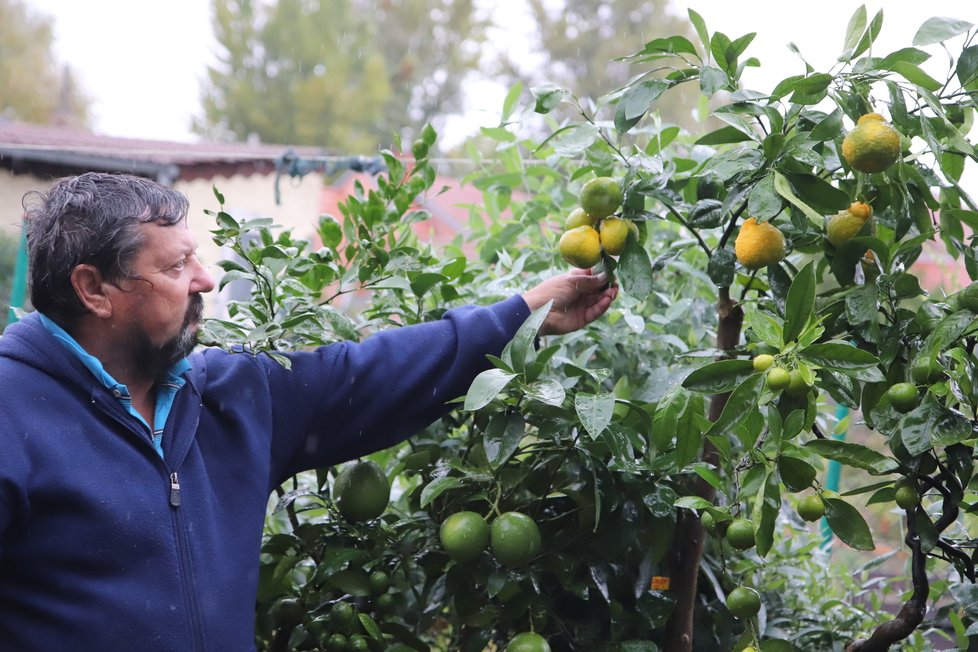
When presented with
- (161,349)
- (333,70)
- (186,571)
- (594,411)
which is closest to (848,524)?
(594,411)

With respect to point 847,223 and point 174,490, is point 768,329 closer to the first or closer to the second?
point 847,223

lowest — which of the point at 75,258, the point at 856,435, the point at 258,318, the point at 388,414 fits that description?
the point at 856,435

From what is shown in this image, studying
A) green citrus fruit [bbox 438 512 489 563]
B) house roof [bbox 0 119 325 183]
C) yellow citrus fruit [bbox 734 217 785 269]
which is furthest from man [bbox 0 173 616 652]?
house roof [bbox 0 119 325 183]

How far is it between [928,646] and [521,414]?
98cm

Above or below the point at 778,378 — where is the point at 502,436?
below

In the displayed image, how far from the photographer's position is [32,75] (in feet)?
70.5

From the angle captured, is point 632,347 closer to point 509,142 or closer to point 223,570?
point 509,142

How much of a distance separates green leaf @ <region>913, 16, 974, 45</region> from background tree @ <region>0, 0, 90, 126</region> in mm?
20965

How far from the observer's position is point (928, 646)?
1.97 metres

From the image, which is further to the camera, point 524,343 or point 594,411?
Result: point 524,343

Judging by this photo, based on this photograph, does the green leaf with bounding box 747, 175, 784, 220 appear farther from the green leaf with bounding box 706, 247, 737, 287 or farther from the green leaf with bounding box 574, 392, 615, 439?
the green leaf with bounding box 574, 392, 615, 439

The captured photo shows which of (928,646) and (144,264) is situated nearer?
(144,264)

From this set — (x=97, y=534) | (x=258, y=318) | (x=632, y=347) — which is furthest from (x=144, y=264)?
(x=632, y=347)

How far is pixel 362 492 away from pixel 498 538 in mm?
367
